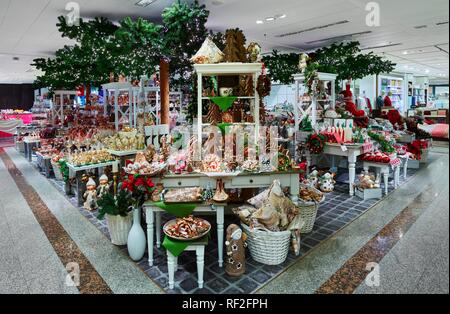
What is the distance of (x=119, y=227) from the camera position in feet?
11.0

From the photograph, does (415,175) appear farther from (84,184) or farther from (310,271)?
(84,184)

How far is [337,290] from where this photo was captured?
8.15 ft

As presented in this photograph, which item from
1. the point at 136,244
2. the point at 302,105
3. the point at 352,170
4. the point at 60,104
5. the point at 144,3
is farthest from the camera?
the point at 60,104

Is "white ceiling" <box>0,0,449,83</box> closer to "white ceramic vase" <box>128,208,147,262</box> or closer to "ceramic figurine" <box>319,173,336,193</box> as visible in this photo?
Result: "ceramic figurine" <box>319,173,336,193</box>

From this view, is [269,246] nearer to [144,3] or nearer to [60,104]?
[144,3]

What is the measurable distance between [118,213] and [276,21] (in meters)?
4.31

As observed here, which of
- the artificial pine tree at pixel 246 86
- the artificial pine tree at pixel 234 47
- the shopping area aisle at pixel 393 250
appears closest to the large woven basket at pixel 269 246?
the shopping area aisle at pixel 393 250

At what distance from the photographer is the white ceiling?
15.1 feet

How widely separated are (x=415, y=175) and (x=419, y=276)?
606 centimetres

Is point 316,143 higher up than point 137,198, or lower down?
higher up

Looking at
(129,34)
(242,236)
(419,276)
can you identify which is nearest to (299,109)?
(129,34)

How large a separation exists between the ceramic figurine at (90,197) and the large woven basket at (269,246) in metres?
2.60

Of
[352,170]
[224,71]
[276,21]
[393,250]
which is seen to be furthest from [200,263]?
[276,21]

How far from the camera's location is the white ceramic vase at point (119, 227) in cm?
335
